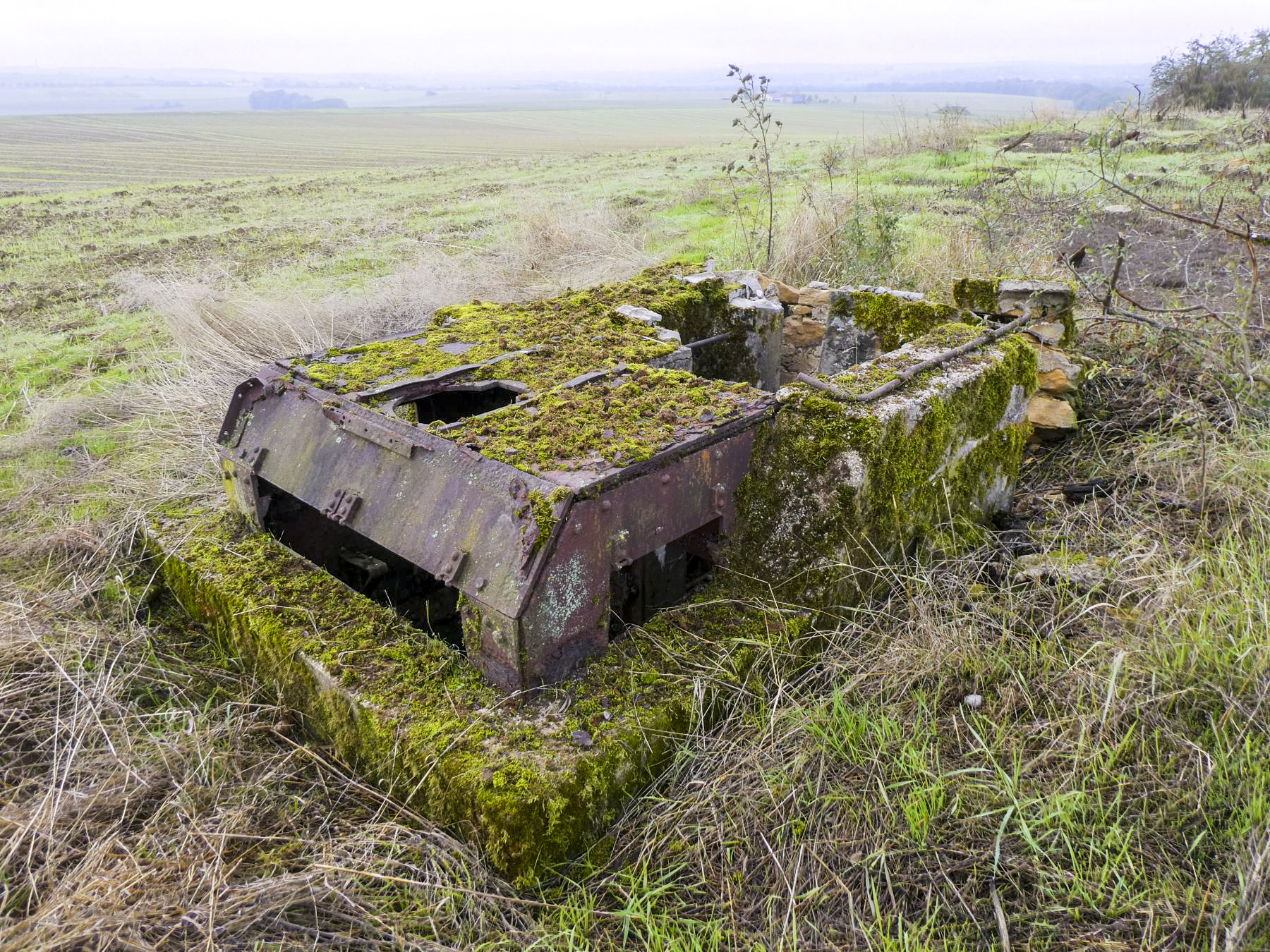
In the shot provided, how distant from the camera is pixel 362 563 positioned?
367 cm

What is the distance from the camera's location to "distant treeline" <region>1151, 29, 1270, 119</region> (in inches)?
739

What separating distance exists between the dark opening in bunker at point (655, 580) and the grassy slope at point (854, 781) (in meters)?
0.60

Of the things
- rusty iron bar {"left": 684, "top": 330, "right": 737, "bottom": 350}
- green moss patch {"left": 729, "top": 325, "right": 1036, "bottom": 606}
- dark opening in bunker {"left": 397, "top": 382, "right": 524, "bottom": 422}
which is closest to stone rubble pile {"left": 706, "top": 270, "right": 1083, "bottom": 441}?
rusty iron bar {"left": 684, "top": 330, "right": 737, "bottom": 350}

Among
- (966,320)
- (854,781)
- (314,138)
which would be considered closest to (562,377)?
(854,781)

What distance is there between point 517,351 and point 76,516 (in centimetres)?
285

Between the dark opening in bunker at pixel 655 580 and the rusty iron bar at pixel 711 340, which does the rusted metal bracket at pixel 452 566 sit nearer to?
the dark opening in bunker at pixel 655 580

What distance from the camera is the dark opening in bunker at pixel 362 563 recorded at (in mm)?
3615

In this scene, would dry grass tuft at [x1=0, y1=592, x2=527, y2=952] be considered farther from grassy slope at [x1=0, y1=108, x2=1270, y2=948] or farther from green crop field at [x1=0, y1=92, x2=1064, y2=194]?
green crop field at [x1=0, y1=92, x2=1064, y2=194]

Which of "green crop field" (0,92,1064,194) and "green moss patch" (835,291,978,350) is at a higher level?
"green crop field" (0,92,1064,194)

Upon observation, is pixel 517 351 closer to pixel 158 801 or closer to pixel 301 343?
pixel 158 801

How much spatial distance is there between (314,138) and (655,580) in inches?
1498

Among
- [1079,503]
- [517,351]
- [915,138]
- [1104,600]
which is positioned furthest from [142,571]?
[915,138]

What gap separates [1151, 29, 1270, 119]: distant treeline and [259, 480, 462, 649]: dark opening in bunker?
21.2m

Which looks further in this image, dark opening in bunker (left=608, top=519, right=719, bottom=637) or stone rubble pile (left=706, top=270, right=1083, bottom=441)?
stone rubble pile (left=706, top=270, right=1083, bottom=441)
